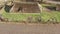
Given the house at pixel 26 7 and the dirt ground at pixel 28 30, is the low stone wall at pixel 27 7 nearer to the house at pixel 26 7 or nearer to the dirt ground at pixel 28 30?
the house at pixel 26 7

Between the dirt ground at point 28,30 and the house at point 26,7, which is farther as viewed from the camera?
the house at point 26,7

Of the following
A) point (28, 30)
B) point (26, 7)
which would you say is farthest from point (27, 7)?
point (28, 30)

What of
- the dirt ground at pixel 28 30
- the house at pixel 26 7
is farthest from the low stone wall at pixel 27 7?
the dirt ground at pixel 28 30

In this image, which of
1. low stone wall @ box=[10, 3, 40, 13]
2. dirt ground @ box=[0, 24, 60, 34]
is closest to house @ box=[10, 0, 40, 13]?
low stone wall @ box=[10, 3, 40, 13]

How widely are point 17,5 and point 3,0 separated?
11.4 ft

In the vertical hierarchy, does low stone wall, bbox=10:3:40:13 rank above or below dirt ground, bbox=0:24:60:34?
below

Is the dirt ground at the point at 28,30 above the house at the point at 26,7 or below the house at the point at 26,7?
above

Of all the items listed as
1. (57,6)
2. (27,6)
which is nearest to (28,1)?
(27,6)

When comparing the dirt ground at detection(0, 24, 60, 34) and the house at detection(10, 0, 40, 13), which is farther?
the house at detection(10, 0, 40, 13)

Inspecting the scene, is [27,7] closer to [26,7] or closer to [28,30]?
[26,7]

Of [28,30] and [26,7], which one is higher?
[28,30]

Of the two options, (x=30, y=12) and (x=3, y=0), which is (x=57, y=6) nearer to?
(x=30, y=12)

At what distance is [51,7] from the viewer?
1120cm

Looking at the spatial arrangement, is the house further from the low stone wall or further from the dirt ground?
the dirt ground
